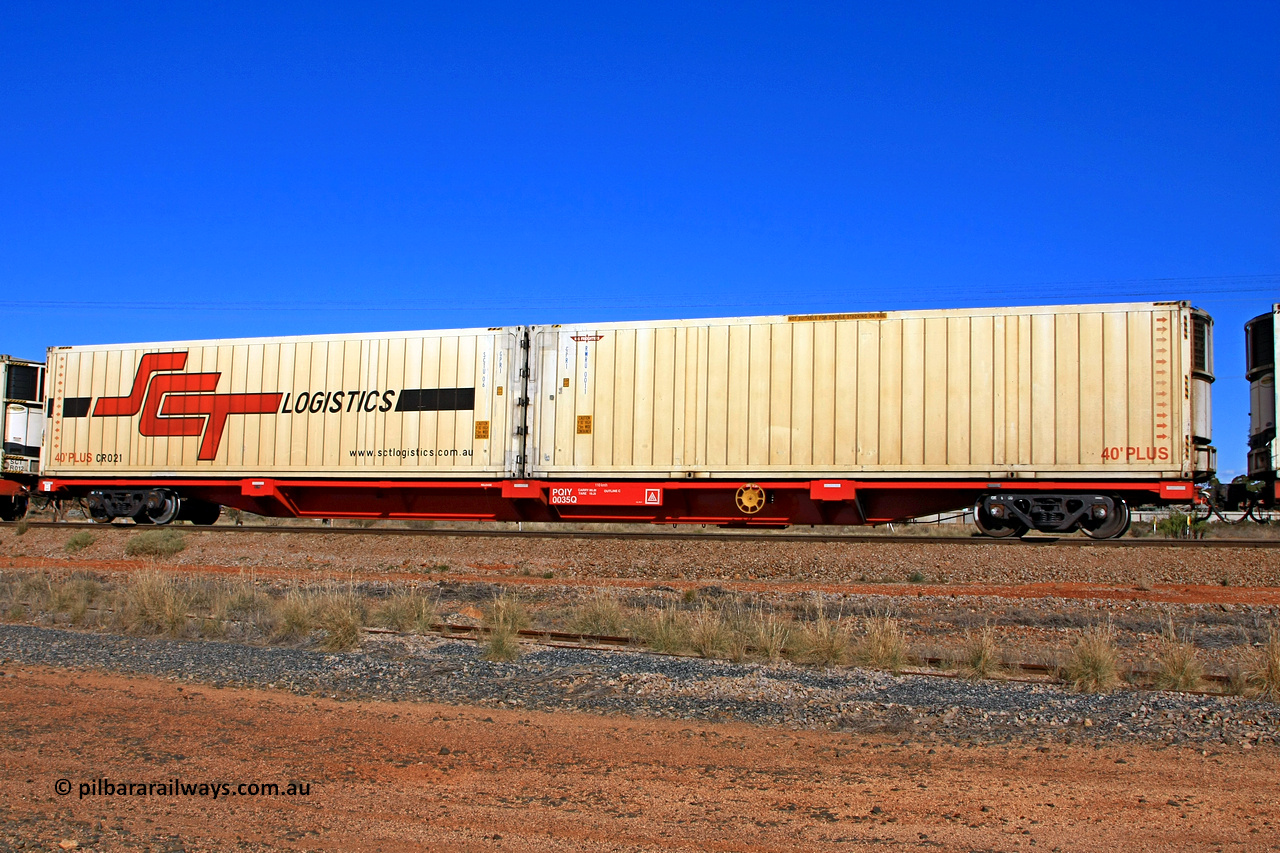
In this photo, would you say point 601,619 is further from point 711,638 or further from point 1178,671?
point 1178,671

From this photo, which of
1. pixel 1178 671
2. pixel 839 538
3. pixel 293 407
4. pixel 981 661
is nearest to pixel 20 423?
pixel 293 407

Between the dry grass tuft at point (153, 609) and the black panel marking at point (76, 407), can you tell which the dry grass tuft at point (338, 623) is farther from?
the black panel marking at point (76, 407)

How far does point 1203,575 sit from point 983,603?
335cm

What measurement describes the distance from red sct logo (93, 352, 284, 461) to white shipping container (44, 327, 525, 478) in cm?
2

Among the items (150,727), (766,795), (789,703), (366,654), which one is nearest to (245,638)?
(366,654)

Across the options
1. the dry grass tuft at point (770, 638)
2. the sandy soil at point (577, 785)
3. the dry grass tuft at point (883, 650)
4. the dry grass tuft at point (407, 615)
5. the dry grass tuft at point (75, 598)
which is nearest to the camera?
the sandy soil at point (577, 785)

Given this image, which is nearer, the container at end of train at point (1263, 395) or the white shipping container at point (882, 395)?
the white shipping container at point (882, 395)

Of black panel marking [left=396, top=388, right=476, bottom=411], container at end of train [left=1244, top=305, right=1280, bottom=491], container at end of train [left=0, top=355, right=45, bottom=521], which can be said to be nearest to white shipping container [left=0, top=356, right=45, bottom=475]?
container at end of train [left=0, top=355, right=45, bottom=521]

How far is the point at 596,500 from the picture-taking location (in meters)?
14.9

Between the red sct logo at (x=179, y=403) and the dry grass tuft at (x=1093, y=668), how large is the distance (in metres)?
13.1

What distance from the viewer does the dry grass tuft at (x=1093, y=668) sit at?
6.92 meters

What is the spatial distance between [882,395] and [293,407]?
376 inches

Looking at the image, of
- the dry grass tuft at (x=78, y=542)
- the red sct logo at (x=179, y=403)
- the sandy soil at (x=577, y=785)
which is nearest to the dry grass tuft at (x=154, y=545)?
the dry grass tuft at (x=78, y=542)

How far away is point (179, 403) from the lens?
54.9 feet
